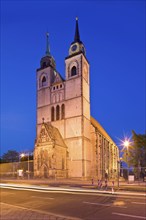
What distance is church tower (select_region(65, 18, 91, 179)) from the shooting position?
160 feet

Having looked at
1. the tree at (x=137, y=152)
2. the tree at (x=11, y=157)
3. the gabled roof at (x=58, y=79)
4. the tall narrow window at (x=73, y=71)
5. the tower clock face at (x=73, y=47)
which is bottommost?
the tree at (x=11, y=157)

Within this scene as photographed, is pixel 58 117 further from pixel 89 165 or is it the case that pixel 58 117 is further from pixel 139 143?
→ pixel 139 143

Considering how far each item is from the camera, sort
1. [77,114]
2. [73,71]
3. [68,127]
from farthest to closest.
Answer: [73,71] < [68,127] < [77,114]

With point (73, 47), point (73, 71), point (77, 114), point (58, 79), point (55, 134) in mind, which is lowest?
point (55, 134)

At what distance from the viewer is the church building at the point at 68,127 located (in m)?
47.0

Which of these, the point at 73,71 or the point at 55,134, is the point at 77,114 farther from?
the point at 73,71

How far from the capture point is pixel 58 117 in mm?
53938

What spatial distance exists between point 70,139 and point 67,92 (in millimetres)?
10275

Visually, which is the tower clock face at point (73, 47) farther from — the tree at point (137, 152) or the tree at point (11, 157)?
the tree at point (11, 157)

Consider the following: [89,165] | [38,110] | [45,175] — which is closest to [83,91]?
[38,110]

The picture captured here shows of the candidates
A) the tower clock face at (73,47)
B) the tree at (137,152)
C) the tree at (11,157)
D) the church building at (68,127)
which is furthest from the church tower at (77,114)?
the tree at (11,157)

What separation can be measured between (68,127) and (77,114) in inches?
132

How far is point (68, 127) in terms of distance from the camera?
51188 mm

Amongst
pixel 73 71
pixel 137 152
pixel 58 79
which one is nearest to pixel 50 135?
pixel 58 79
